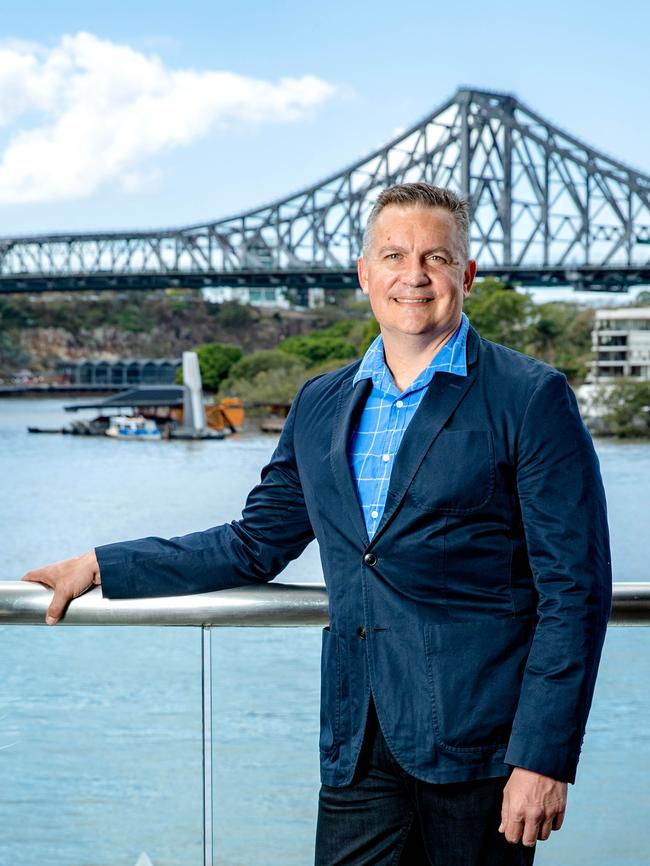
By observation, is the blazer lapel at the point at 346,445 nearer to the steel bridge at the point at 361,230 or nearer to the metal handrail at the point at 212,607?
the metal handrail at the point at 212,607

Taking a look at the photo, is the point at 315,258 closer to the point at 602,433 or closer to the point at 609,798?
the point at 602,433

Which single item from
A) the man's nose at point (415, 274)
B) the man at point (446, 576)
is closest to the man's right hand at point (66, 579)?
the man at point (446, 576)

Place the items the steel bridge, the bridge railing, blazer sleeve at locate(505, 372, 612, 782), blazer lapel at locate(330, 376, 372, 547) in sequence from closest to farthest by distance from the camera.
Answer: blazer sleeve at locate(505, 372, 612, 782) → blazer lapel at locate(330, 376, 372, 547) → the bridge railing → the steel bridge

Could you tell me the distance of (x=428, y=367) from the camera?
4.79ft

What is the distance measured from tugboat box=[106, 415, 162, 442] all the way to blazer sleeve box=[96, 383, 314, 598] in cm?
4758

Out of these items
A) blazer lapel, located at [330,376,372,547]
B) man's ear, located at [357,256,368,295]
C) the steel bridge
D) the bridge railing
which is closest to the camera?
blazer lapel, located at [330,376,372,547]

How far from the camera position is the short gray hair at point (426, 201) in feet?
4.75

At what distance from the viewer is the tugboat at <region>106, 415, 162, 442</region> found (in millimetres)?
49188

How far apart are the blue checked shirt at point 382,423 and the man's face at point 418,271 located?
0.04 metres

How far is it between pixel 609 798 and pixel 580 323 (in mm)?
48142

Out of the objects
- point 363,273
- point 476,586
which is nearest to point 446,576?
point 476,586

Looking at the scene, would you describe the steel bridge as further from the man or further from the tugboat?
the man

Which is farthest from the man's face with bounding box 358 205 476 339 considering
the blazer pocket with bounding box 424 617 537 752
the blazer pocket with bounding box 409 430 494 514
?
the blazer pocket with bounding box 424 617 537 752

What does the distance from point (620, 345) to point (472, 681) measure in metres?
46.0
